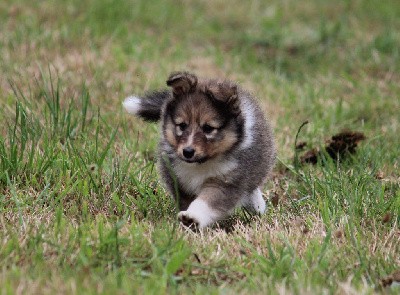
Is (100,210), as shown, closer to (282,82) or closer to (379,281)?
(379,281)

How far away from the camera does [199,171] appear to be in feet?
17.7

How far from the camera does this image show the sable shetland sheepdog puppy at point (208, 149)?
204 inches

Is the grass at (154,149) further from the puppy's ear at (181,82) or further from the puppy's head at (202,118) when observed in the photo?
the puppy's ear at (181,82)

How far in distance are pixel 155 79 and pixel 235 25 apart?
3.77 meters

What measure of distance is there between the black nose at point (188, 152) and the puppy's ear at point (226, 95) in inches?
16.7

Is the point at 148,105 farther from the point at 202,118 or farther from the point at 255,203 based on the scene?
the point at 255,203

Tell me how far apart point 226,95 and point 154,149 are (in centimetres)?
154

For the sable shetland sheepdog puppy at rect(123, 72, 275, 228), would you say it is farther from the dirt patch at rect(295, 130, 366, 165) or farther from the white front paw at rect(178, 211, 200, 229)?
the dirt patch at rect(295, 130, 366, 165)

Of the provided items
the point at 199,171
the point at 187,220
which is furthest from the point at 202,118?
the point at 187,220

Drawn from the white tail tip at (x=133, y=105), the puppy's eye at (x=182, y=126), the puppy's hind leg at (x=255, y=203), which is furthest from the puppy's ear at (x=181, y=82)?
the puppy's hind leg at (x=255, y=203)

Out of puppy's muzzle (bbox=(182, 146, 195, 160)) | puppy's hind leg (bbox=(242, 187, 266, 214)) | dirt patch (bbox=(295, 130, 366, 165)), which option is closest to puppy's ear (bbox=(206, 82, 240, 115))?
puppy's muzzle (bbox=(182, 146, 195, 160))

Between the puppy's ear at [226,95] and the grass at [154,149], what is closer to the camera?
the grass at [154,149]

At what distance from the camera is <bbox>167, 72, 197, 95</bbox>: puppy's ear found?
5.32m

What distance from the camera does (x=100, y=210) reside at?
534cm
